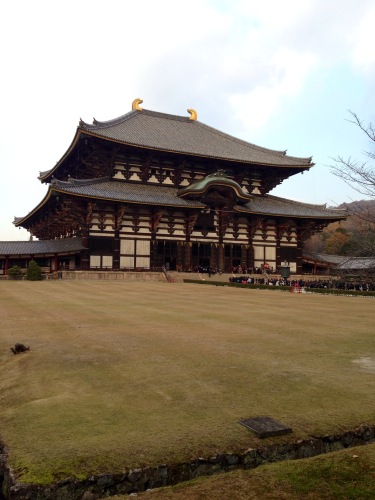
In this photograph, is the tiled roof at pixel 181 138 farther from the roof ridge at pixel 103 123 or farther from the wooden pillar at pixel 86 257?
the wooden pillar at pixel 86 257

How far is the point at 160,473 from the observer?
4281 mm

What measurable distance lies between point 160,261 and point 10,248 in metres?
15.7

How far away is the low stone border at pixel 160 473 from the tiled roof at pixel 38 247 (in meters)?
35.8

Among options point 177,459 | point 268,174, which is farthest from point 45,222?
point 177,459

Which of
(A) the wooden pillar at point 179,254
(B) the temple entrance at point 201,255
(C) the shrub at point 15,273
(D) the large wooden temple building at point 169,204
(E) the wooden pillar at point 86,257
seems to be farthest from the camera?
(B) the temple entrance at point 201,255

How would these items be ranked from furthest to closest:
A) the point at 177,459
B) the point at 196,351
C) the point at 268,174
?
the point at 268,174 < the point at 196,351 < the point at 177,459

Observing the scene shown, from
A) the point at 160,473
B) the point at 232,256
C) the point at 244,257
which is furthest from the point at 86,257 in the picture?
the point at 160,473

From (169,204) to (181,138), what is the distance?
1330 centimetres

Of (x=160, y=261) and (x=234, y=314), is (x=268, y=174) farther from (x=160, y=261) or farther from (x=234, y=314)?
(x=234, y=314)

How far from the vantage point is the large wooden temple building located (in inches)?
1518

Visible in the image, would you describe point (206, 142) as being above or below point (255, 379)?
above

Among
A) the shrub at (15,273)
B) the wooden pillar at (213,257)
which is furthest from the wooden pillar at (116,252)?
the wooden pillar at (213,257)

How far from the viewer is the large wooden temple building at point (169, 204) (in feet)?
127

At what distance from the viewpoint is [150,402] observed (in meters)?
5.92
